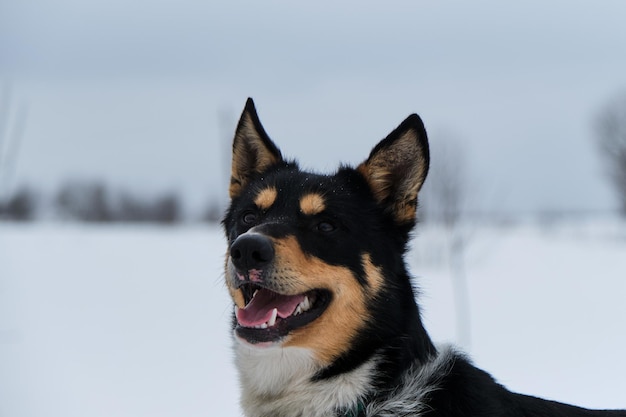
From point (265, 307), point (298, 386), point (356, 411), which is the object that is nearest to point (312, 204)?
point (265, 307)

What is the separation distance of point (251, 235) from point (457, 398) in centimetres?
124

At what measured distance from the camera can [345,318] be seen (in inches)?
130

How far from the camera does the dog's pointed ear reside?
4074mm

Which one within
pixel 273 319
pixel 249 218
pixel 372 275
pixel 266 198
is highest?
pixel 266 198

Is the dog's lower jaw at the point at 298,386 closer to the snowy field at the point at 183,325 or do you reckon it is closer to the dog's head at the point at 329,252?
the dog's head at the point at 329,252

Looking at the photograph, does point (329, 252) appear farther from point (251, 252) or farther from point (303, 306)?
point (251, 252)

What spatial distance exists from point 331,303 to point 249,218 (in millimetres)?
746

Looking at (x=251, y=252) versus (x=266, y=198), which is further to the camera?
(x=266, y=198)

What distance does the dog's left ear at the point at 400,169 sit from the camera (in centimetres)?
353

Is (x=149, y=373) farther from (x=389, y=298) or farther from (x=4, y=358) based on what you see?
(x=389, y=298)

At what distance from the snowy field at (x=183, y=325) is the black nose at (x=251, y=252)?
2.69 feet

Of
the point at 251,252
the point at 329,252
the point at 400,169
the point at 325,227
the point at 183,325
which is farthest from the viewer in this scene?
the point at 183,325

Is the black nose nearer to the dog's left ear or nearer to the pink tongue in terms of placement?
the pink tongue

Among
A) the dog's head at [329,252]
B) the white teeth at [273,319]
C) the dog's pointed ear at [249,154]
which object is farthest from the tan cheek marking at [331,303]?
the dog's pointed ear at [249,154]
